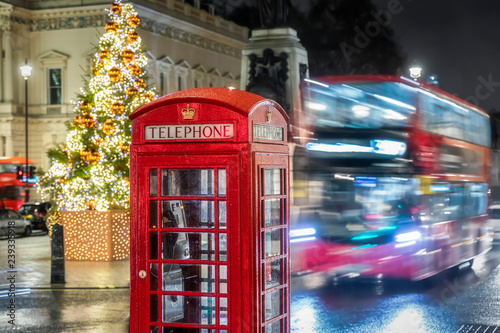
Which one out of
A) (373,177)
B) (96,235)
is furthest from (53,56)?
(373,177)

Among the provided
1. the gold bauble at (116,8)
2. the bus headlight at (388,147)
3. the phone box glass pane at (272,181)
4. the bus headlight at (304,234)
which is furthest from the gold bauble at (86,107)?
the phone box glass pane at (272,181)

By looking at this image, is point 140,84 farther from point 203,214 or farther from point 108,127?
point 203,214

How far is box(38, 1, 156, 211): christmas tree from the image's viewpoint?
21.6 m

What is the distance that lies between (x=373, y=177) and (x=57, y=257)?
5843 mm

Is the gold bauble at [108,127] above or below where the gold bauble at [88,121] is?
below

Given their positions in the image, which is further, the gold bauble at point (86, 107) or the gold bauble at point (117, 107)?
the gold bauble at point (86, 107)

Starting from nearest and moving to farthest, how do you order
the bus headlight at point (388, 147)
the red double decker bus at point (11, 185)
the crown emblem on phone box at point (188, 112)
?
1. the crown emblem on phone box at point (188, 112)
2. the bus headlight at point (388, 147)
3. the red double decker bus at point (11, 185)

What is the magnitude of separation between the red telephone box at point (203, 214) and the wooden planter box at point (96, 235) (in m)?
13.8

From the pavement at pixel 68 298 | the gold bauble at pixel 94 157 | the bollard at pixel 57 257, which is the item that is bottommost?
the pavement at pixel 68 298

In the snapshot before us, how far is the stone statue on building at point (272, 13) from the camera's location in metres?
29.1

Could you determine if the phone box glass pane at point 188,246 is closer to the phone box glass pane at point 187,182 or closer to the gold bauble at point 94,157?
the phone box glass pane at point 187,182

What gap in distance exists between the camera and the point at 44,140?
55.9 m

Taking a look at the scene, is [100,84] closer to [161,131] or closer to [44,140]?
[161,131]

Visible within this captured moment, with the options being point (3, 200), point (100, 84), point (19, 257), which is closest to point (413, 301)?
point (100, 84)
